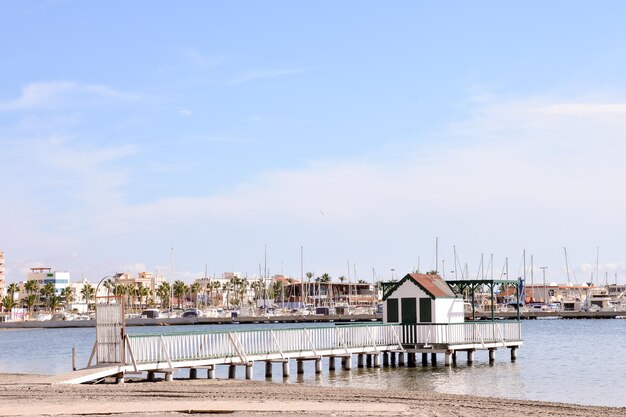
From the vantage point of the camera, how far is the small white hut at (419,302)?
44.3 m

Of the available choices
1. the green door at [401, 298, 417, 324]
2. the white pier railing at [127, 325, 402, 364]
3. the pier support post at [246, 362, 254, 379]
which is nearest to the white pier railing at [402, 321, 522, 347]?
the green door at [401, 298, 417, 324]

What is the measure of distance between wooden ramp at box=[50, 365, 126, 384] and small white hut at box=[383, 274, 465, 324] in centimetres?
1764

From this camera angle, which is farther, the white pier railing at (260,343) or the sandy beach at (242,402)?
the white pier railing at (260,343)

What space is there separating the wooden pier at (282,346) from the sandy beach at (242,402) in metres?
2.68

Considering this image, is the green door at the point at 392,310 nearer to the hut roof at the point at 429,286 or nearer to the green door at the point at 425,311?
the hut roof at the point at 429,286

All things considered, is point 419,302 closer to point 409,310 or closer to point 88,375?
point 409,310

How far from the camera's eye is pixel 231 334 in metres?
36.0

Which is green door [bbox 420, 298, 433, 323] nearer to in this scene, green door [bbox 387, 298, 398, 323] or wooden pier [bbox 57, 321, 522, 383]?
wooden pier [bbox 57, 321, 522, 383]

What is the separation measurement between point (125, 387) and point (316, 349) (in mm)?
14510

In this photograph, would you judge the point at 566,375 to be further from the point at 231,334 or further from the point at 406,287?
the point at 231,334

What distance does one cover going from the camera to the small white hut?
44.3m

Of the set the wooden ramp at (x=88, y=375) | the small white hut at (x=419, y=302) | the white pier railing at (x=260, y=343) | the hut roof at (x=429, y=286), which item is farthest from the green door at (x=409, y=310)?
the wooden ramp at (x=88, y=375)

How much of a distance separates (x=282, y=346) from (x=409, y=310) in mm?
8466

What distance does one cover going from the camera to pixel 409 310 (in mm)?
44938
